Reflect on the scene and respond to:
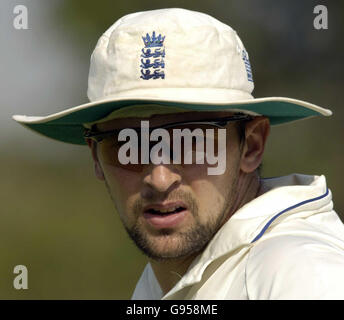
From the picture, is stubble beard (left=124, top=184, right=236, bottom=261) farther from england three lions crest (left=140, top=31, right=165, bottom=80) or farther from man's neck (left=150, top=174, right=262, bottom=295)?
england three lions crest (left=140, top=31, right=165, bottom=80)

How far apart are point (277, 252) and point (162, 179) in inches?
A: 18.8

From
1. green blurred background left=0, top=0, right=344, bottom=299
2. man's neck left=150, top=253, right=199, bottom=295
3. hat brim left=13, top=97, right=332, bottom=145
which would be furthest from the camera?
green blurred background left=0, top=0, right=344, bottom=299

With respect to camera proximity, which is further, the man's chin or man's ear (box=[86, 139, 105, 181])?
man's ear (box=[86, 139, 105, 181])

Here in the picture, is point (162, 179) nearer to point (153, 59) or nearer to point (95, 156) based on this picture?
point (153, 59)

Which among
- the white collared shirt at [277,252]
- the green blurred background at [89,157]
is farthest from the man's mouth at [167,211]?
the green blurred background at [89,157]

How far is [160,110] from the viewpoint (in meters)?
2.42

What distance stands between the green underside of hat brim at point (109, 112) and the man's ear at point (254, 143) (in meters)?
0.04

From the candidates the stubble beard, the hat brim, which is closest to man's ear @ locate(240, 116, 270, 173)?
the hat brim

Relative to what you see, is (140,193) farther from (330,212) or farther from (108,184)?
(330,212)

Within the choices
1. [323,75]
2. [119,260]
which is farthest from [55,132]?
[323,75]

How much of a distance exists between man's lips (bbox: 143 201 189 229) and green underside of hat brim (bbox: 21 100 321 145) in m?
0.30

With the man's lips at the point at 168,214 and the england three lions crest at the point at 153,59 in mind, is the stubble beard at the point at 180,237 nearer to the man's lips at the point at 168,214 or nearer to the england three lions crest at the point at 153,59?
the man's lips at the point at 168,214

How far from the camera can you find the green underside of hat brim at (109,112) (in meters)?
2.38

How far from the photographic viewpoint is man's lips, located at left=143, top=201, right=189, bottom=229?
2.38 meters
